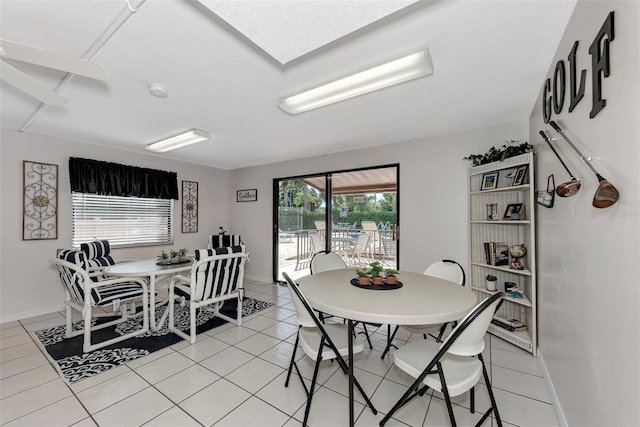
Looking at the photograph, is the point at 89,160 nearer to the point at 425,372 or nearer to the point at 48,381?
the point at 48,381

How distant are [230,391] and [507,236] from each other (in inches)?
128

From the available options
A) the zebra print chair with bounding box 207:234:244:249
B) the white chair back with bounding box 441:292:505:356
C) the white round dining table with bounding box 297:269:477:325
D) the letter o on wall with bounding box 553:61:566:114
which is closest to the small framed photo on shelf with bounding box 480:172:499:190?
the letter o on wall with bounding box 553:61:566:114

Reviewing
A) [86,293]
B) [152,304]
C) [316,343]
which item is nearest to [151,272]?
[152,304]

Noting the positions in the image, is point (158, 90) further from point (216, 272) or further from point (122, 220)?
point (122, 220)

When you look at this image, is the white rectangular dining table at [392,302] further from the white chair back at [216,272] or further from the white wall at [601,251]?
the white chair back at [216,272]

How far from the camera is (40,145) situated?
350cm

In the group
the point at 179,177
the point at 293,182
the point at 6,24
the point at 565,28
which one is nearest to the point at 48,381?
the point at 6,24

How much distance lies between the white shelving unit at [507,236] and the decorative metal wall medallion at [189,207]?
16.1 feet

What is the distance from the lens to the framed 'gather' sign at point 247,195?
5.53m

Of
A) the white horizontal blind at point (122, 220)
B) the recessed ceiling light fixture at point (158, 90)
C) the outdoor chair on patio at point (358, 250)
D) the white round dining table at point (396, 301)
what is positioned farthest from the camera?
the outdoor chair on patio at point (358, 250)

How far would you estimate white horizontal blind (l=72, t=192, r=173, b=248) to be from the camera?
12.7 feet

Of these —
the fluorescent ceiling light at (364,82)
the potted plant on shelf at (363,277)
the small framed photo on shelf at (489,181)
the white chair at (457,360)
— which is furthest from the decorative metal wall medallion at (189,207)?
the small framed photo on shelf at (489,181)

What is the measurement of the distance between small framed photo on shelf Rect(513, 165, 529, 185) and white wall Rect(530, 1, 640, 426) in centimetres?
89

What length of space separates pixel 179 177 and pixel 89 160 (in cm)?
139
